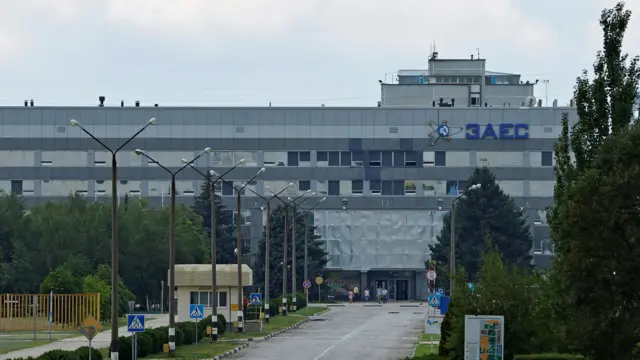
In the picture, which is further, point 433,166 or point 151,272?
point 433,166

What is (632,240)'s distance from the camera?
1108 inches

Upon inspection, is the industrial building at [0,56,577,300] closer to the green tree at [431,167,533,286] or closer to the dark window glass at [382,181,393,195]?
the dark window glass at [382,181,393,195]

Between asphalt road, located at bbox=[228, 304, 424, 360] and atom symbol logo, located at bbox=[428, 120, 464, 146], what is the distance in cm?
3583

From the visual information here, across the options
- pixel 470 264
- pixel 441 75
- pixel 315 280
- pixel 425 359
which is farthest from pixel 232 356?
pixel 441 75

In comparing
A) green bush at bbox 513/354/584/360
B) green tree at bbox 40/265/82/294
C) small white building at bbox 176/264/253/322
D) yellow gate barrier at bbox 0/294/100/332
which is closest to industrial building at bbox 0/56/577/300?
green tree at bbox 40/265/82/294

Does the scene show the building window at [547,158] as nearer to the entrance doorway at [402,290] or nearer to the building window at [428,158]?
the building window at [428,158]

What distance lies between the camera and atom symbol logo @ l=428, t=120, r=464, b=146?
135 m

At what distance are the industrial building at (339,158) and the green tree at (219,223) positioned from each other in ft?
18.5

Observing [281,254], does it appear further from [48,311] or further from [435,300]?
[435,300]

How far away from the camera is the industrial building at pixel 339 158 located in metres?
135

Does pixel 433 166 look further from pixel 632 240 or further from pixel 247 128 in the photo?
pixel 632 240

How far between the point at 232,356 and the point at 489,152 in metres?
83.7

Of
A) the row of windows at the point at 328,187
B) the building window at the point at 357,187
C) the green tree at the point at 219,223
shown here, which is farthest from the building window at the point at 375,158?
the green tree at the point at 219,223

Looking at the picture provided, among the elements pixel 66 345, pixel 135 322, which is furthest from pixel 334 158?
pixel 135 322
